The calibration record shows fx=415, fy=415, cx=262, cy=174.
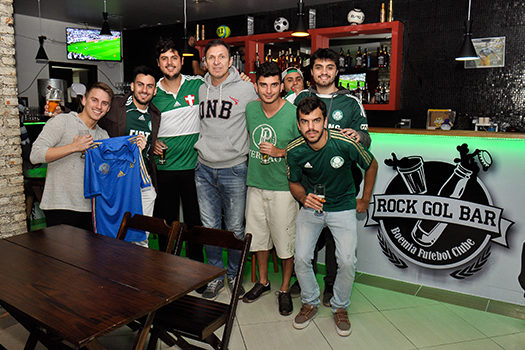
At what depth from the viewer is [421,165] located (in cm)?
344

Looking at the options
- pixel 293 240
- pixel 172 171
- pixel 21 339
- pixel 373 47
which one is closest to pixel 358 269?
pixel 293 240

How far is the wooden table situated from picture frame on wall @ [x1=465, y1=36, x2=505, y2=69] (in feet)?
17.3

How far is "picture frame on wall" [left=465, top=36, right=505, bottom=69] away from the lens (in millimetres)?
5488

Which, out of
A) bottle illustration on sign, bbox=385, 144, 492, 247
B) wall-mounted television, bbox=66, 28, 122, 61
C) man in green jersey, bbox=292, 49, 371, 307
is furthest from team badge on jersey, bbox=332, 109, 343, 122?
wall-mounted television, bbox=66, 28, 122, 61

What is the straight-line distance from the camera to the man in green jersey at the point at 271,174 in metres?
2.82

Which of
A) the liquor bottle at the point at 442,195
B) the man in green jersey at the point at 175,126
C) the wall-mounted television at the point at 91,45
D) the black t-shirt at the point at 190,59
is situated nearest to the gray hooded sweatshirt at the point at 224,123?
the man in green jersey at the point at 175,126

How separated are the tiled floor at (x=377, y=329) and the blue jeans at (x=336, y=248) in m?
0.22

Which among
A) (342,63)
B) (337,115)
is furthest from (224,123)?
(342,63)

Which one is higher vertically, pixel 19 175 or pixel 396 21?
pixel 396 21

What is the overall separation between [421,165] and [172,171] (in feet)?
6.65

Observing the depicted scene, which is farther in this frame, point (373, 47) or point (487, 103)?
point (373, 47)

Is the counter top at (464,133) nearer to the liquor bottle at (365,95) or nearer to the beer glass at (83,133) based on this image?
the beer glass at (83,133)

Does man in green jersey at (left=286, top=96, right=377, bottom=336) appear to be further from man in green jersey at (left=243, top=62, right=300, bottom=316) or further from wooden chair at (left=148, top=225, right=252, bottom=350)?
wooden chair at (left=148, top=225, right=252, bottom=350)

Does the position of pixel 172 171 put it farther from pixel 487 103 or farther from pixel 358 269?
pixel 487 103
